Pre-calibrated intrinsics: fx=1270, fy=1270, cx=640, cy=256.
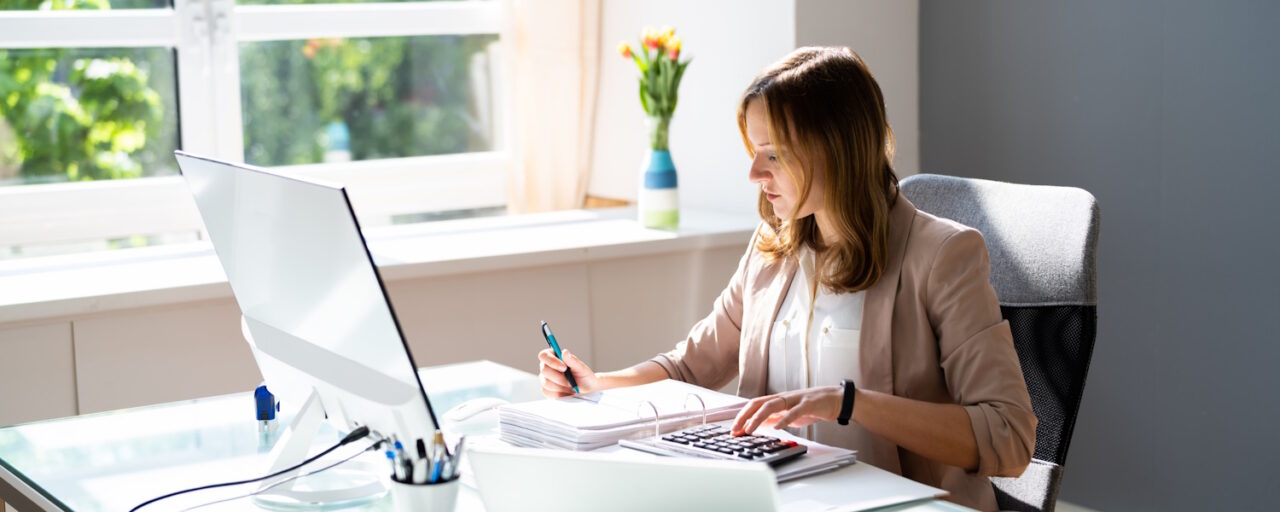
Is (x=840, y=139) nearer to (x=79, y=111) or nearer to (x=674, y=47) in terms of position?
(x=674, y=47)

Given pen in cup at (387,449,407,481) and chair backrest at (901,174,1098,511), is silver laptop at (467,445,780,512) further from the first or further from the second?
chair backrest at (901,174,1098,511)

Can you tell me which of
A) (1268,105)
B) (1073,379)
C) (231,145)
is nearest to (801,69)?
(1073,379)

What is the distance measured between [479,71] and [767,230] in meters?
1.94

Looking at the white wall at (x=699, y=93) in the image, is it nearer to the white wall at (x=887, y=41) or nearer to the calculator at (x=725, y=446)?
the white wall at (x=887, y=41)

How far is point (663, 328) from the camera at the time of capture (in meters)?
2.92

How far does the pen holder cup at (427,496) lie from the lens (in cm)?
111

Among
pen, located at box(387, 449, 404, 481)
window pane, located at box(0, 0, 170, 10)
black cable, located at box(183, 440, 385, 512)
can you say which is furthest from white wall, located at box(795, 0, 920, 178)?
pen, located at box(387, 449, 404, 481)

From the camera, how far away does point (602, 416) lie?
1.46 metres

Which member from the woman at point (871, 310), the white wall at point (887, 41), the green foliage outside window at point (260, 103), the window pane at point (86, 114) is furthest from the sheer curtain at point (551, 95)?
the woman at point (871, 310)

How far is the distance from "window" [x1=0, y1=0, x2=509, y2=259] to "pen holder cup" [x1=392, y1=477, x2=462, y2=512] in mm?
2222

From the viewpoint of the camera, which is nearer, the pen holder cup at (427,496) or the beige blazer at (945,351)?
the pen holder cup at (427,496)

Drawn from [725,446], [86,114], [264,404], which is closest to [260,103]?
[86,114]

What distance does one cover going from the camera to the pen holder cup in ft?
3.65

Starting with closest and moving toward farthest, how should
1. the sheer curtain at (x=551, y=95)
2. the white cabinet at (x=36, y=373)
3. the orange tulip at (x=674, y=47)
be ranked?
1. the white cabinet at (x=36, y=373)
2. the orange tulip at (x=674, y=47)
3. the sheer curtain at (x=551, y=95)
